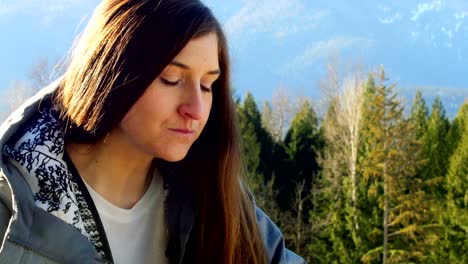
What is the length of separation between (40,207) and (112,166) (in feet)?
1.00

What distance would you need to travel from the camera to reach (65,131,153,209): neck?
5.09 feet

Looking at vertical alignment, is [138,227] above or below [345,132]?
above

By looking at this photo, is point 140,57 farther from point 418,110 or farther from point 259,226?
point 418,110

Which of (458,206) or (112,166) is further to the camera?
(458,206)

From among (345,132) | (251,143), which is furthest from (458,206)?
(251,143)

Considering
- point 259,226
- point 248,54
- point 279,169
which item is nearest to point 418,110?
point 279,169

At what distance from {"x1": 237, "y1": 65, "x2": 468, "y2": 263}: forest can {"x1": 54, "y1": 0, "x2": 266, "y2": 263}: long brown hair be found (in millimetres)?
15757

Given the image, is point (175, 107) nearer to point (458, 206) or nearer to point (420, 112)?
point (458, 206)

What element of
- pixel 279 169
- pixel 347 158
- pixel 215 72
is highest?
pixel 215 72

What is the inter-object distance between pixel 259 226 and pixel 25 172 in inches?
25.8

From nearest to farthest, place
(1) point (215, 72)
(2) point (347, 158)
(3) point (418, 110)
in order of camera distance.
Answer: (1) point (215, 72), (2) point (347, 158), (3) point (418, 110)

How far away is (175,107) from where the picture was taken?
1.46 metres

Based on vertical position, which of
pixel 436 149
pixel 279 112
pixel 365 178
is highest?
pixel 436 149

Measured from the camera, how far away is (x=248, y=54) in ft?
356
